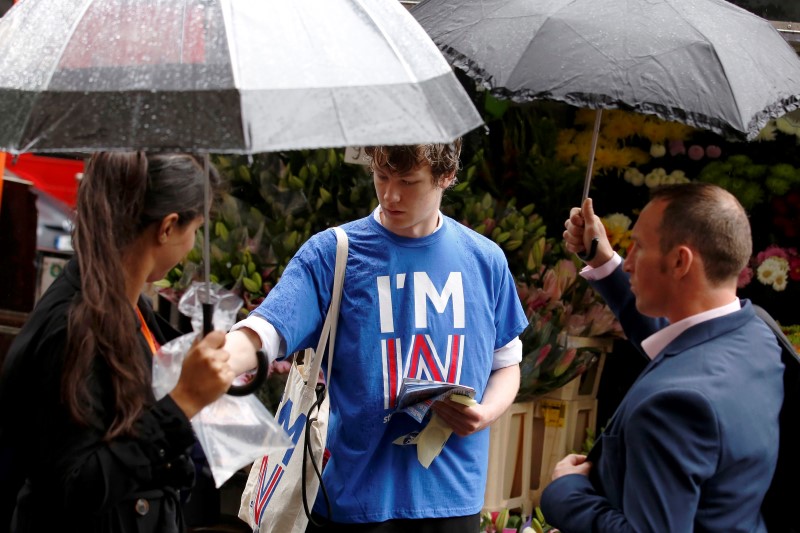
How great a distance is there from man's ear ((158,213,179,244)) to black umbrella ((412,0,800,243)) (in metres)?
0.95

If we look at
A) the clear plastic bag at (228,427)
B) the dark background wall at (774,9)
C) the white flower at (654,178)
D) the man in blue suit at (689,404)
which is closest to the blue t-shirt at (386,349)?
the clear plastic bag at (228,427)

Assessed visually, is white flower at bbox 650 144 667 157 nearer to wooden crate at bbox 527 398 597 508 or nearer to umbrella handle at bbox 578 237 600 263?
wooden crate at bbox 527 398 597 508

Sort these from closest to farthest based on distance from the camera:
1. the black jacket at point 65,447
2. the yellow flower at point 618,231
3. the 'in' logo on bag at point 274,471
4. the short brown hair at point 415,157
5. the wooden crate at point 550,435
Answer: the black jacket at point 65,447
the short brown hair at point 415,157
the 'in' logo on bag at point 274,471
the wooden crate at point 550,435
the yellow flower at point 618,231

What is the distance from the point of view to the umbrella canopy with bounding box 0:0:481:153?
2.03 meters

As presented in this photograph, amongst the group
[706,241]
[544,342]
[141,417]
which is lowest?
[544,342]

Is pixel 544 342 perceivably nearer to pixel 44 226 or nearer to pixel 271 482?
pixel 271 482

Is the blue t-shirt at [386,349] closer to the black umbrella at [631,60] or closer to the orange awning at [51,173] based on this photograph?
the black umbrella at [631,60]

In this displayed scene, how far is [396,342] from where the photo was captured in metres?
3.12

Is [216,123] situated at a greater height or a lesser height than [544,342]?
greater

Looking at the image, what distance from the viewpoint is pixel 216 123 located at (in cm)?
202

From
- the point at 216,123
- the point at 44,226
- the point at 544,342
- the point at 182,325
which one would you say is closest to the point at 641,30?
the point at 216,123

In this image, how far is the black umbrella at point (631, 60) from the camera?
281 centimetres

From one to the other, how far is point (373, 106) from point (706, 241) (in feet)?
3.01

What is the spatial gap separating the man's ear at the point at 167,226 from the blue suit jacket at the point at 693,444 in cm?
113
